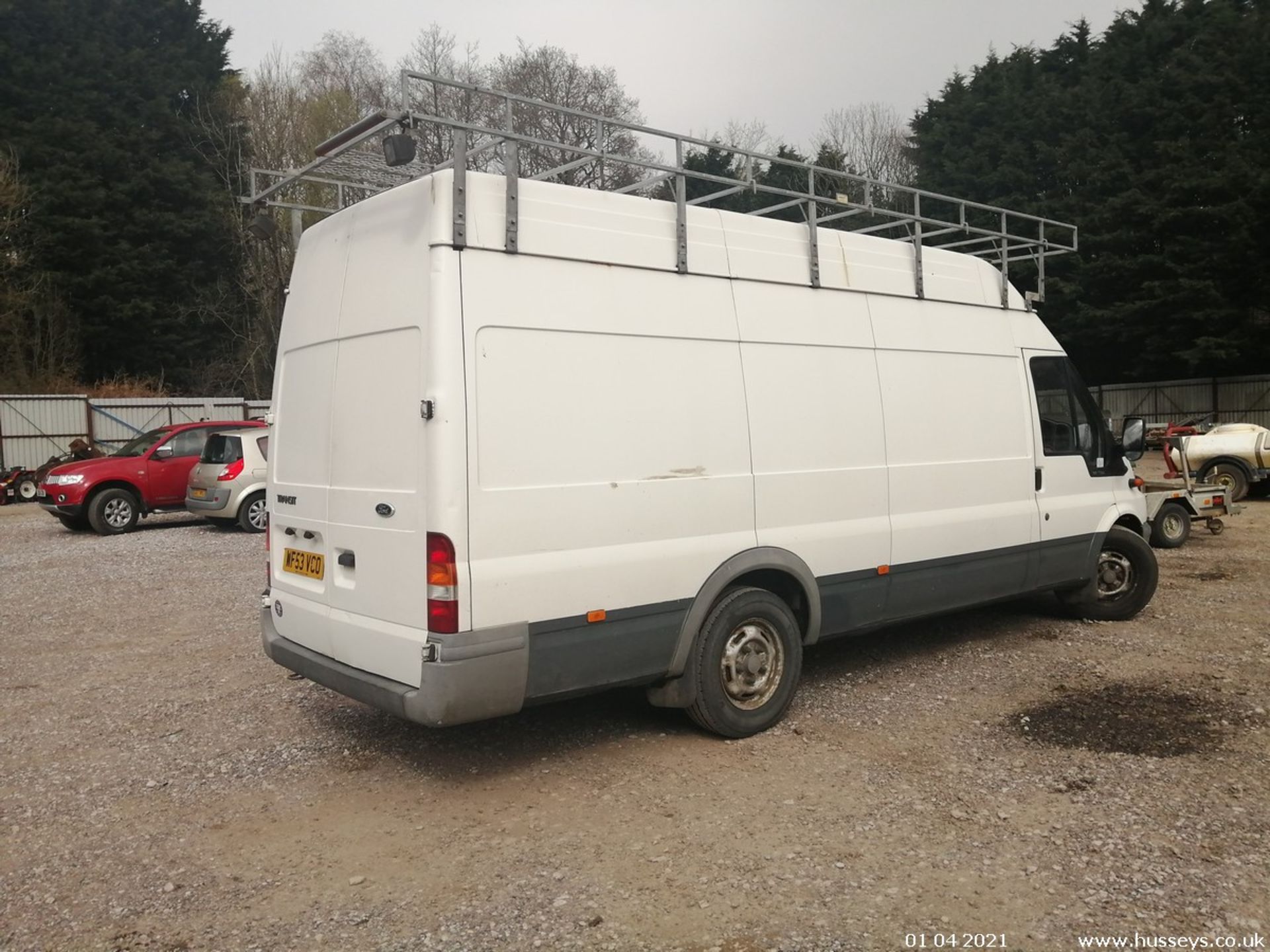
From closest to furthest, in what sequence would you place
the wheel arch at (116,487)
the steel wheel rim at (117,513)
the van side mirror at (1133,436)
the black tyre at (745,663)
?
the black tyre at (745,663) < the van side mirror at (1133,436) < the wheel arch at (116,487) < the steel wheel rim at (117,513)

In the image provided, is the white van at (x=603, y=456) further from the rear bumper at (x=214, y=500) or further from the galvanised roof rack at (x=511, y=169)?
the rear bumper at (x=214, y=500)

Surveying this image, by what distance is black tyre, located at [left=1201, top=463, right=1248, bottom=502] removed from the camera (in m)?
15.4

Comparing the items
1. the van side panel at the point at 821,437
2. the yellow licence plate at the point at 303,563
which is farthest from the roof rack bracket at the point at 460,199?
the yellow licence plate at the point at 303,563

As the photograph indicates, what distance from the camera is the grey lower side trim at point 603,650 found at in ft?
13.9

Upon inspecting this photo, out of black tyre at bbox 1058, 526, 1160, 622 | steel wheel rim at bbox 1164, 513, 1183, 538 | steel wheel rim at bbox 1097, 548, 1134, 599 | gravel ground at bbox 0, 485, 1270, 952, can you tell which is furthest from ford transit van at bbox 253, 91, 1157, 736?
steel wheel rim at bbox 1164, 513, 1183, 538

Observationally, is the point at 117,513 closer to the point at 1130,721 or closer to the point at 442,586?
the point at 442,586

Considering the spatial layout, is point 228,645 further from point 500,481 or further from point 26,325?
point 26,325

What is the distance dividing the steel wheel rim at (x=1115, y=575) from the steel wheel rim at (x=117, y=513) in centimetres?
1358

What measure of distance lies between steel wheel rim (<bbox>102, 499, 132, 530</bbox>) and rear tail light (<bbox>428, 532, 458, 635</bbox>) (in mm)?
12833

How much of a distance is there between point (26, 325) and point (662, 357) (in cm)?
3222

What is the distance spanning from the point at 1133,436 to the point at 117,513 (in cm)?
1391

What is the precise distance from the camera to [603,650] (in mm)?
4418

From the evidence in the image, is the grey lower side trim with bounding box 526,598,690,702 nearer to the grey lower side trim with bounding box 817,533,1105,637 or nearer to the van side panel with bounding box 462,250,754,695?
the van side panel with bounding box 462,250,754,695

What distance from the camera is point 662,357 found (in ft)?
15.5
